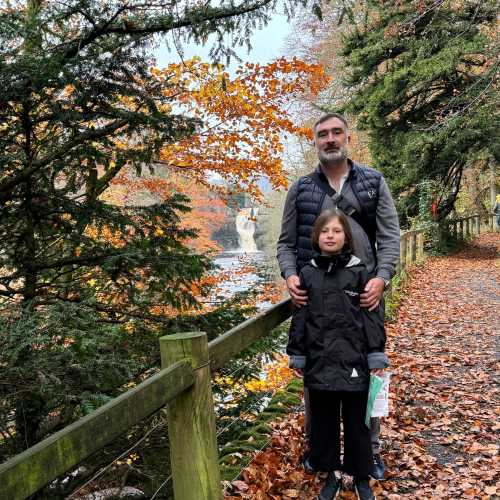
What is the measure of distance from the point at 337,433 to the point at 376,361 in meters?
0.61

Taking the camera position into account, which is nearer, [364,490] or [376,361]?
[376,361]

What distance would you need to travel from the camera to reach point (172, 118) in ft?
15.4

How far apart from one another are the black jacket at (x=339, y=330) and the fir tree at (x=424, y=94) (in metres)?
13.3

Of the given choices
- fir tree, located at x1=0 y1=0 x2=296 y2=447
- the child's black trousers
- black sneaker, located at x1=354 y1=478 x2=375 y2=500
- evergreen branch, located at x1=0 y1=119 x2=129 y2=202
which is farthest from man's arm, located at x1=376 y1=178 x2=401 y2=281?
evergreen branch, located at x1=0 y1=119 x2=129 y2=202

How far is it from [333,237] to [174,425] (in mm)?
1313

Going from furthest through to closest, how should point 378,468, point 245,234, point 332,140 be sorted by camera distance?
point 245,234
point 378,468
point 332,140

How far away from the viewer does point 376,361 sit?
9.02 ft

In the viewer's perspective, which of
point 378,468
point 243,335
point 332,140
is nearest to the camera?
point 243,335

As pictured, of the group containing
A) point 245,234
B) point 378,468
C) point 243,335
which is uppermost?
point 245,234

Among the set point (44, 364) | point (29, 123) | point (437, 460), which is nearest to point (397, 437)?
point (437, 460)

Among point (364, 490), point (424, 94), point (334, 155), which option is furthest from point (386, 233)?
point (424, 94)

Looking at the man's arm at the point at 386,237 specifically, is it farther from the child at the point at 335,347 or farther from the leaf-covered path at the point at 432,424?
the leaf-covered path at the point at 432,424

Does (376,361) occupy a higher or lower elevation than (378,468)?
higher

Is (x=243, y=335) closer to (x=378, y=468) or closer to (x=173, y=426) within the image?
(x=173, y=426)
